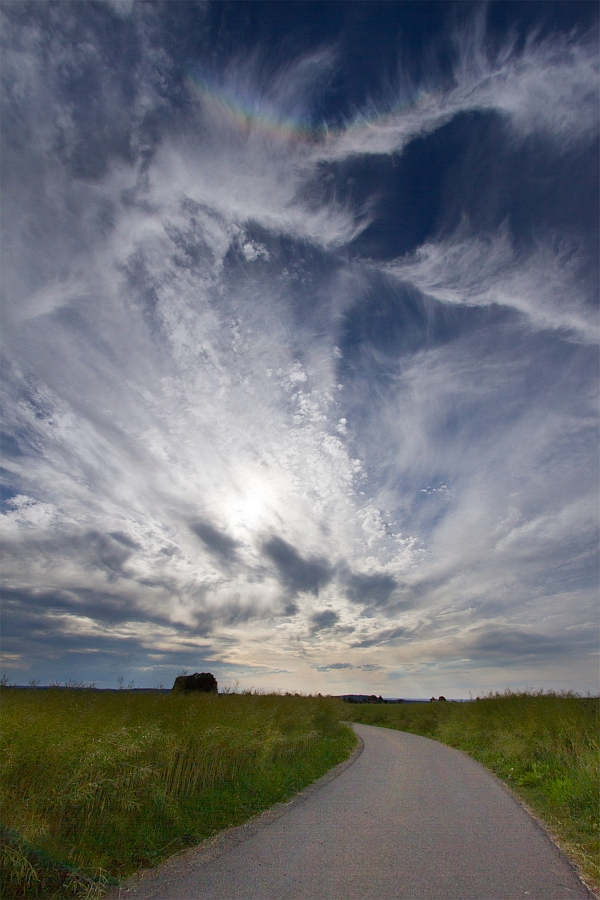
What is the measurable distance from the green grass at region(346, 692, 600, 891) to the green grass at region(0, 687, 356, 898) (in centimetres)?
504

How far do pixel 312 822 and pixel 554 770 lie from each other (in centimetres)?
734

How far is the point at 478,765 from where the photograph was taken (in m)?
15.4

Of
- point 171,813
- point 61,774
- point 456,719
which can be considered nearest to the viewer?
point 61,774

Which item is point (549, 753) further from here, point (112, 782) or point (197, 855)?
point (112, 782)

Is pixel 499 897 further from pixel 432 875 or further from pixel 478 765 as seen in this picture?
pixel 478 765

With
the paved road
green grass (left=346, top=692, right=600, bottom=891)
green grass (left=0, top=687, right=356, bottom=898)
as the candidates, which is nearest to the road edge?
the paved road

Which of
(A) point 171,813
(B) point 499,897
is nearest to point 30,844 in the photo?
(A) point 171,813

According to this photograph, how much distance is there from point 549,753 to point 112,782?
12247mm

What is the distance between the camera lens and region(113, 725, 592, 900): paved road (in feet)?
16.1

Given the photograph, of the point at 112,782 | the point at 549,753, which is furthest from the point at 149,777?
the point at 549,753

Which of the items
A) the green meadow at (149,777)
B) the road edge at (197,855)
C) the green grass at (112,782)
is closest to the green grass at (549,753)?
the green meadow at (149,777)

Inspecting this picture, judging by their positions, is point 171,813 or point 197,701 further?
point 197,701

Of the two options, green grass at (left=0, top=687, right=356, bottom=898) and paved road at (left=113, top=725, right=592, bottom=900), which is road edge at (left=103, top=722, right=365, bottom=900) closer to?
paved road at (left=113, top=725, right=592, bottom=900)

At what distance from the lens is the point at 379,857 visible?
19.2ft
